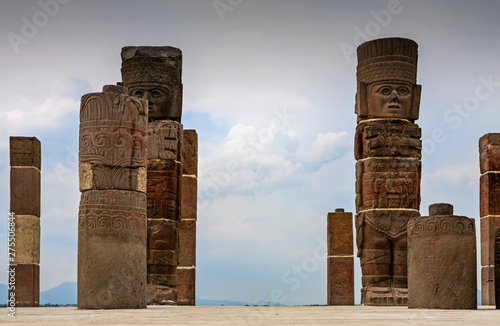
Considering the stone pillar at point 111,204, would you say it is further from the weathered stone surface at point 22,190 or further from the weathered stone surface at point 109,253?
the weathered stone surface at point 22,190

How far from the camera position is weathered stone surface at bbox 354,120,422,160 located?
15.0 meters

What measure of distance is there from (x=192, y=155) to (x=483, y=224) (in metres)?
7.75

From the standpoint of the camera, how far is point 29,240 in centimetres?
1877

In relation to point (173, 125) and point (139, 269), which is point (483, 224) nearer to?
point (173, 125)

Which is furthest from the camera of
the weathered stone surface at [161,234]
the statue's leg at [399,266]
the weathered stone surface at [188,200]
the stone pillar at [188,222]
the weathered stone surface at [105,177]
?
the weathered stone surface at [188,200]

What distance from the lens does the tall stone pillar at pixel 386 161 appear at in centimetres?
1477

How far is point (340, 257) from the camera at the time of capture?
67.1 ft

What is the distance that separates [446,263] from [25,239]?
38.7ft

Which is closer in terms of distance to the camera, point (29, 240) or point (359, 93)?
point (359, 93)

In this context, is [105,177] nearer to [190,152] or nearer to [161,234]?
[161,234]

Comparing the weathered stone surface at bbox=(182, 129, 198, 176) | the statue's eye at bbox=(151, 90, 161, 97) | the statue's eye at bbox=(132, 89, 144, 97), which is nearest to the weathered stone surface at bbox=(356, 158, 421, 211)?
the statue's eye at bbox=(151, 90, 161, 97)

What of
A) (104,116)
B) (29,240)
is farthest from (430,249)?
(29,240)

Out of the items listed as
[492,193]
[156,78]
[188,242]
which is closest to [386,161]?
[156,78]

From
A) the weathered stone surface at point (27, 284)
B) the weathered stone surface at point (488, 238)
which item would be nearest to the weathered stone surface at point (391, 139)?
the weathered stone surface at point (488, 238)
